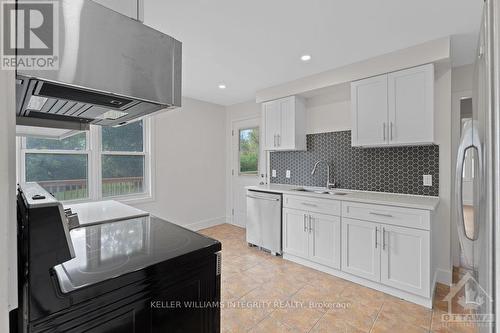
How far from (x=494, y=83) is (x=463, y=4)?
1.58m

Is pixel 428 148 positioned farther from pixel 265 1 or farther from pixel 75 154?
pixel 75 154

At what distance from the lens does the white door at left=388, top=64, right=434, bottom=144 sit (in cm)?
237

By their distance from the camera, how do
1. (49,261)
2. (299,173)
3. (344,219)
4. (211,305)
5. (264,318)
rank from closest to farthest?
(49,261) → (211,305) → (264,318) → (344,219) → (299,173)

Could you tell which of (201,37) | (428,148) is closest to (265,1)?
(201,37)

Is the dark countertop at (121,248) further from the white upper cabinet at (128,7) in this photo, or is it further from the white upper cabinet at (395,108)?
the white upper cabinet at (395,108)

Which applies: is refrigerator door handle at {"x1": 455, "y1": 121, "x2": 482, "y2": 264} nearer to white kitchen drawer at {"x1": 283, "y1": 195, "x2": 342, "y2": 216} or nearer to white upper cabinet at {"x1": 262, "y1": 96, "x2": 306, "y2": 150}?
white kitchen drawer at {"x1": 283, "y1": 195, "x2": 342, "y2": 216}

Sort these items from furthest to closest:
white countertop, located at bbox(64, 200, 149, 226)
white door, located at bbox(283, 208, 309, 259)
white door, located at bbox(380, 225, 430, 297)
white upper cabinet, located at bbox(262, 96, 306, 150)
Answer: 1. white upper cabinet, located at bbox(262, 96, 306, 150)
2. white door, located at bbox(283, 208, 309, 259)
3. white door, located at bbox(380, 225, 430, 297)
4. white countertop, located at bbox(64, 200, 149, 226)

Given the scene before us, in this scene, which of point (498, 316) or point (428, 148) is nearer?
point (498, 316)

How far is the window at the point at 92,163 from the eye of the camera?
2.82 m

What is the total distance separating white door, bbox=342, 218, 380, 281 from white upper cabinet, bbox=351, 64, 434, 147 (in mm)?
955

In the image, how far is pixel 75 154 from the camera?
10.2ft

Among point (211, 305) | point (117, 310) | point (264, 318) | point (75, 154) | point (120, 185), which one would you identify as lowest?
point (264, 318)

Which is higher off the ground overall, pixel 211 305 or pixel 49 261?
pixel 49 261

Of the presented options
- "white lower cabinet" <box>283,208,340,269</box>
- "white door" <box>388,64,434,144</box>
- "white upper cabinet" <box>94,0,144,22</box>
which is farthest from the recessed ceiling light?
"white upper cabinet" <box>94,0,144,22</box>
